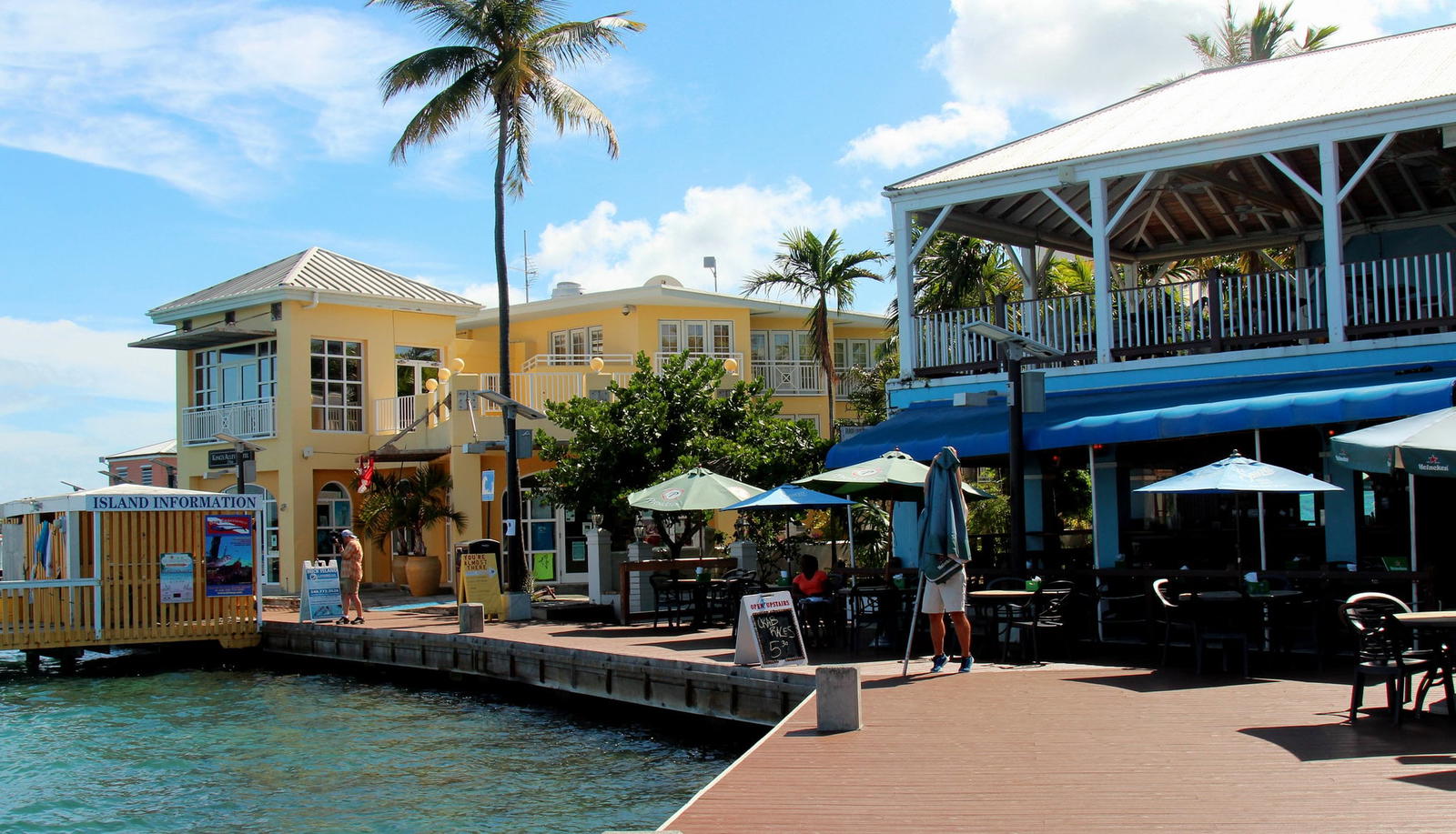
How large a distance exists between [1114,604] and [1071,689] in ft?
13.6

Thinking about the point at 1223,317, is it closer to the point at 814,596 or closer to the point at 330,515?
the point at 814,596

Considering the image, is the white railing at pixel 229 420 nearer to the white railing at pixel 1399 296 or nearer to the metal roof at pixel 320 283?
the metal roof at pixel 320 283

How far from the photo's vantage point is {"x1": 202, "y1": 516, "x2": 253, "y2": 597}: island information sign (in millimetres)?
21172

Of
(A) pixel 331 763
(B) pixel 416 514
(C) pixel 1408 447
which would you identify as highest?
(C) pixel 1408 447

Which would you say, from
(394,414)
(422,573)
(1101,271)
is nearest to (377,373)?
(394,414)

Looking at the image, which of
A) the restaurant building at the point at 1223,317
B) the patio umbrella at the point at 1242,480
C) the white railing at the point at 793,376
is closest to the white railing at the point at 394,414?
the white railing at the point at 793,376

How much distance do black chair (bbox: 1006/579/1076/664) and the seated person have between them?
229cm

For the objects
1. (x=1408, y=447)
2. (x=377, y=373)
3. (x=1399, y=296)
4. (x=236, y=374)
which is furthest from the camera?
(x=236, y=374)

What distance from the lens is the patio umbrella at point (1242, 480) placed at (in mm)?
11906

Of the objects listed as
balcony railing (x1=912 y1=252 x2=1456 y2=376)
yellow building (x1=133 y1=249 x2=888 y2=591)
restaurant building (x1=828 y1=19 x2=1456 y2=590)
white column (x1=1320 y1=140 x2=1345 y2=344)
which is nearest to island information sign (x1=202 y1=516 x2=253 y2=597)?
yellow building (x1=133 y1=249 x2=888 y2=591)

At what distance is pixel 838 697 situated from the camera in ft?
30.2

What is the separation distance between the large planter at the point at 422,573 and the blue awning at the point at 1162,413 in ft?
42.6

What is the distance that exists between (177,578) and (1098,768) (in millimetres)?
16914

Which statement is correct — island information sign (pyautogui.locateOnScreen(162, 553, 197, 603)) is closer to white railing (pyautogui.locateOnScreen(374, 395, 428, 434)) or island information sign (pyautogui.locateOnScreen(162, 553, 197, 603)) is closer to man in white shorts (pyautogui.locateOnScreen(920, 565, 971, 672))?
white railing (pyautogui.locateOnScreen(374, 395, 428, 434))
